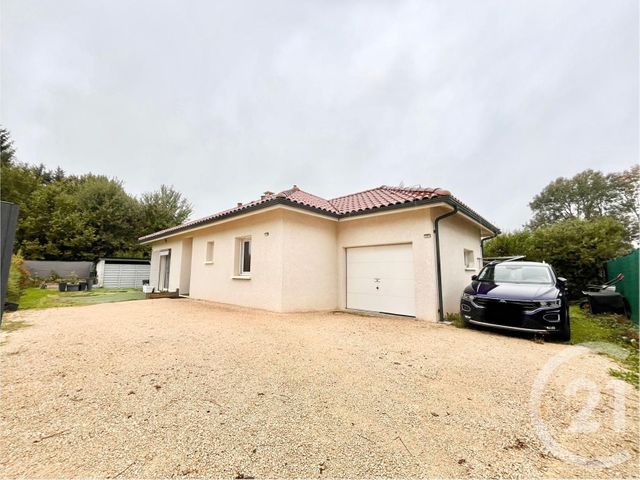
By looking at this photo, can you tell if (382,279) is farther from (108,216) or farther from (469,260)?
(108,216)

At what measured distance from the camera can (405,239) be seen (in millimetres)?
7492

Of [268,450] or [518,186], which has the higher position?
[518,186]

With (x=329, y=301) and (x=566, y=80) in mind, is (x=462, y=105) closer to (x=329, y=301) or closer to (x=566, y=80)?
(x=566, y=80)

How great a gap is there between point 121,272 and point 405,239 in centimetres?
2016

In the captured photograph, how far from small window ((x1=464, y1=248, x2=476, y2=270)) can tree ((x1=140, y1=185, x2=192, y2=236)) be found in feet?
82.7

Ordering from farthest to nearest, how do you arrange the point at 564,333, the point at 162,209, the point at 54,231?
1. the point at 162,209
2. the point at 54,231
3. the point at 564,333

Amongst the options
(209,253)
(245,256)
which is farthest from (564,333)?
(209,253)

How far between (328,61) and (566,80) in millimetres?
8168

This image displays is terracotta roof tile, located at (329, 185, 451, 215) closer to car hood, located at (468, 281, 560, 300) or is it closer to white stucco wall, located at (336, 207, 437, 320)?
white stucco wall, located at (336, 207, 437, 320)

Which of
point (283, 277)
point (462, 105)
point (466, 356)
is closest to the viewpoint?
point (466, 356)

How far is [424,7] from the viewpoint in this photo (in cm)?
720

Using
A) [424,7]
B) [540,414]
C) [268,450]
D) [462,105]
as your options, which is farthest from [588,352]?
[462,105]

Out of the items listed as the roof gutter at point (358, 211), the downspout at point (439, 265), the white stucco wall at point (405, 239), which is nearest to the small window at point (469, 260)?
the roof gutter at point (358, 211)

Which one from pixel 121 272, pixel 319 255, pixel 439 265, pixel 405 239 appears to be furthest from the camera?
pixel 121 272
